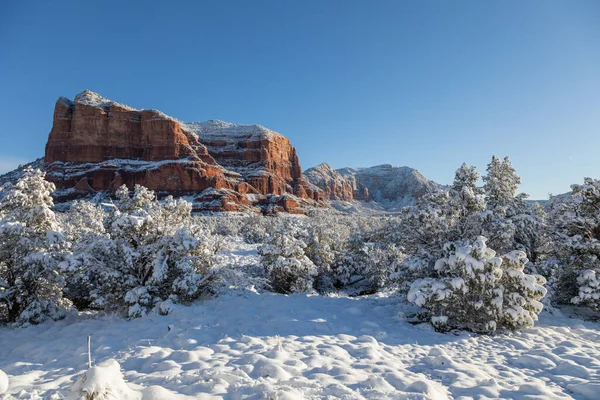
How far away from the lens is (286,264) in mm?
16000

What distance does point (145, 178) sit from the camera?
106 m

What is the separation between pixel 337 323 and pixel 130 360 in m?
5.65

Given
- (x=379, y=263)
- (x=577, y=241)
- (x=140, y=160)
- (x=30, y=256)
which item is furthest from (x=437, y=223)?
(x=140, y=160)

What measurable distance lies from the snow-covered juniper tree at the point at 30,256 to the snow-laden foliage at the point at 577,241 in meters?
17.9

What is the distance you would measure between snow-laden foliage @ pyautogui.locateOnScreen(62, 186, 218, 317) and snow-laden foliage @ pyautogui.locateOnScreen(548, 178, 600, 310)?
1394 cm

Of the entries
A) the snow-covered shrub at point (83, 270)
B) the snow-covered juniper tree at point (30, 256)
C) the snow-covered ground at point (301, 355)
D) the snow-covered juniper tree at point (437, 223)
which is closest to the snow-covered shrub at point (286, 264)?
the snow-covered ground at point (301, 355)

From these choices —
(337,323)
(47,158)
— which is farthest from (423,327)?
(47,158)

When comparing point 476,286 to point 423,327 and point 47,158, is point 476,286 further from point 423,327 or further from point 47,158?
point 47,158

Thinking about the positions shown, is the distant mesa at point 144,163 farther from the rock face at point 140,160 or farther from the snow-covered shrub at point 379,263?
the snow-covered shrub at point 379,263

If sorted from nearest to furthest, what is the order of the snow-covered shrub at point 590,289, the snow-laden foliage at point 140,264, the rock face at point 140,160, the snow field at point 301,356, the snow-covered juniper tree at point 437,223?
the snow field at point 301,356, the snow-laden foliage at point 140,264, the snow-covered shrub at point 590,289, the snow-covered juniper tree at point 437,223, the rock face at point 140,160

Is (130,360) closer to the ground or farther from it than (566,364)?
farther from it

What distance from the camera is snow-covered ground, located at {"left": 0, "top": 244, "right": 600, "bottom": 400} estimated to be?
198 inches

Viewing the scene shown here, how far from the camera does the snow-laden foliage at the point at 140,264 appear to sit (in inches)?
402

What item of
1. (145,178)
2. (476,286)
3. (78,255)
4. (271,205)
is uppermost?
(145,178)
